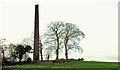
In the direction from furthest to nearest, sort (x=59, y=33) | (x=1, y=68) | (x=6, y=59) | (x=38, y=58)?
(x=59, y=33)
(x=38, y=58)
(x=6, y=59)
(x=1, y=68)

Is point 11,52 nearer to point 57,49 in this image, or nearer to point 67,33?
point 57,49

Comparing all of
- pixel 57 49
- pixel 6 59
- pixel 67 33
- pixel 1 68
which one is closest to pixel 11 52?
pixel 6 59

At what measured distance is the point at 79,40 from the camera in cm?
1669

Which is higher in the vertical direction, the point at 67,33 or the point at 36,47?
the point at 67,33

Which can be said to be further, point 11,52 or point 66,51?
point 66,51

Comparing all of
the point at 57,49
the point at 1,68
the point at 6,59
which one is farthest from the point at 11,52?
the point at 57,49

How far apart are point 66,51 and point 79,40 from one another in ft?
4.82

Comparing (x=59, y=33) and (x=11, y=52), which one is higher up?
(x=59, y=33)

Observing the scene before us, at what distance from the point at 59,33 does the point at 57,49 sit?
4.91ft

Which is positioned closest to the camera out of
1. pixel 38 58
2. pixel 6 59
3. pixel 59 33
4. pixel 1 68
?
pixel 1 68

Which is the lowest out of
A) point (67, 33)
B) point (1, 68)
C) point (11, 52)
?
point (1, 68)

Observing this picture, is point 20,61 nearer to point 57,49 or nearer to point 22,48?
point 22,48

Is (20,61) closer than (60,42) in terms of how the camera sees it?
Yes

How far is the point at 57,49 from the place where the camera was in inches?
648
